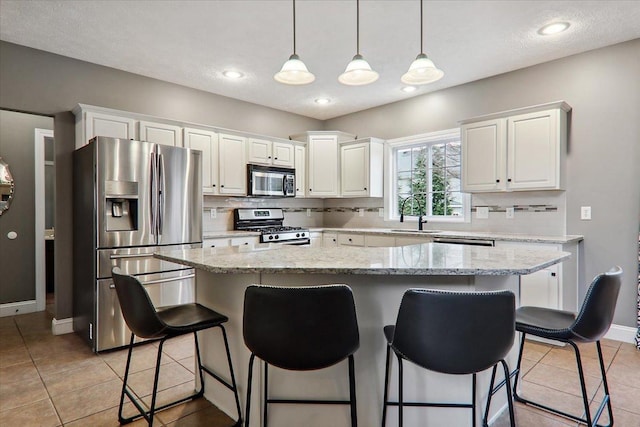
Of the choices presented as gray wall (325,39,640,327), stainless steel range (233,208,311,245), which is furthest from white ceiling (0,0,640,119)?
stainless steel range (233,208,311,245)

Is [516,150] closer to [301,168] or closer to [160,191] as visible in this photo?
[301,168]

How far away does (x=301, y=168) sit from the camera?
17.1 feet

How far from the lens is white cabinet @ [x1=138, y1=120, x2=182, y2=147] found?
3644 mm

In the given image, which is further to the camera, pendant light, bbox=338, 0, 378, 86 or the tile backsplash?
the tile backsplash

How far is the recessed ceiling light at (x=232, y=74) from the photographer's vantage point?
3887 mm

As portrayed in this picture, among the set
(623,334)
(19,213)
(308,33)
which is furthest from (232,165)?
(623,334)

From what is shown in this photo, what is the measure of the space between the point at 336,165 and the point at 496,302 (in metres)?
4.00

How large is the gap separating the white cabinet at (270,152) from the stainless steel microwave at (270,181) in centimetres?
9

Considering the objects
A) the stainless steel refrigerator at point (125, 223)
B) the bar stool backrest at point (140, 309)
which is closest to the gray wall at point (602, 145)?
the stainless steel refrigerator at point (125, 223)

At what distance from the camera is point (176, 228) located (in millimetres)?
3359

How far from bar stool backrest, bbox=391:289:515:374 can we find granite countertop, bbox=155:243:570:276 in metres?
0.20

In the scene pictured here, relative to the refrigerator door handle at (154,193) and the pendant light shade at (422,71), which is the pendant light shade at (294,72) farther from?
the refrigerator door handle at (154,193)

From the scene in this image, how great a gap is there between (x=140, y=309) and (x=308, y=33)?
2.48 m

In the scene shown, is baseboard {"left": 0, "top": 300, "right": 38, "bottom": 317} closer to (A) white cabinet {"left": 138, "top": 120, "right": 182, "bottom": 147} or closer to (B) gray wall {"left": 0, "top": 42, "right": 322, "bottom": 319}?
(B) gray wall {"left": 0, "top": 42, "right": 322, "bottom": 319}
